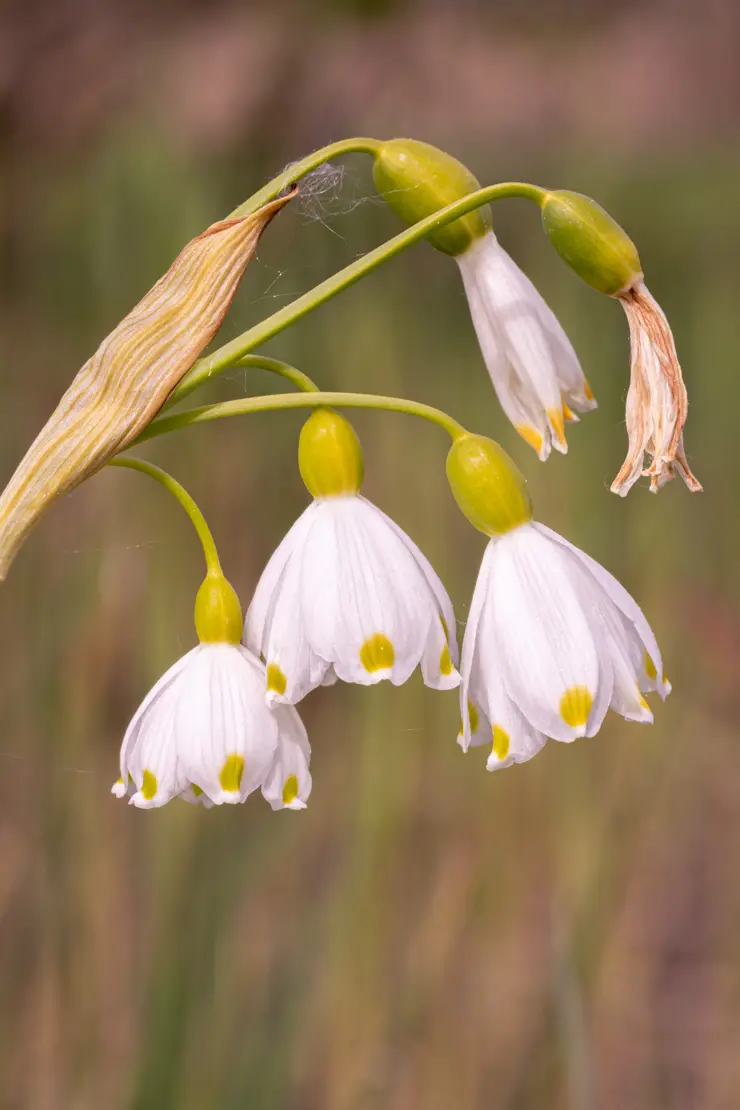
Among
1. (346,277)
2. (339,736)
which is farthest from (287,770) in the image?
(339,736)

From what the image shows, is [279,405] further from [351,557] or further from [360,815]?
[360,815]

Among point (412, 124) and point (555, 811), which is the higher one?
point (412, 124)

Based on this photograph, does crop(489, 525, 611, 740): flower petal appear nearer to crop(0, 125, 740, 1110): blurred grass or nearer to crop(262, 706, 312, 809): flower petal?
crop(262, 706, 312, 809): flower petal

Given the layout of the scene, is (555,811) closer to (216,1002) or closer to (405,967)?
(405,967)

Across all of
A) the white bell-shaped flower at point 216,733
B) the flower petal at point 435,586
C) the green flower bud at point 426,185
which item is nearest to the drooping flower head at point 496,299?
the green flower bud at point 426,185

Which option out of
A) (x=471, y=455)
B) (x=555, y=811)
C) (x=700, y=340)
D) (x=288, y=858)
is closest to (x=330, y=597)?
(x=471, y=455)

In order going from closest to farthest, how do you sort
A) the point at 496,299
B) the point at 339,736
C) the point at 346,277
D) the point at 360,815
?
1. the point at 346,277
2. the point at 496,299
3. the point at 360,815
4. the point at 339,736

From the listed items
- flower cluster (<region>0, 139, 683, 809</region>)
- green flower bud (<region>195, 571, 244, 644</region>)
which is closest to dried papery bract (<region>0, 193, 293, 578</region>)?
flower cluster (<region>0, 139, 683, 809</region>)
